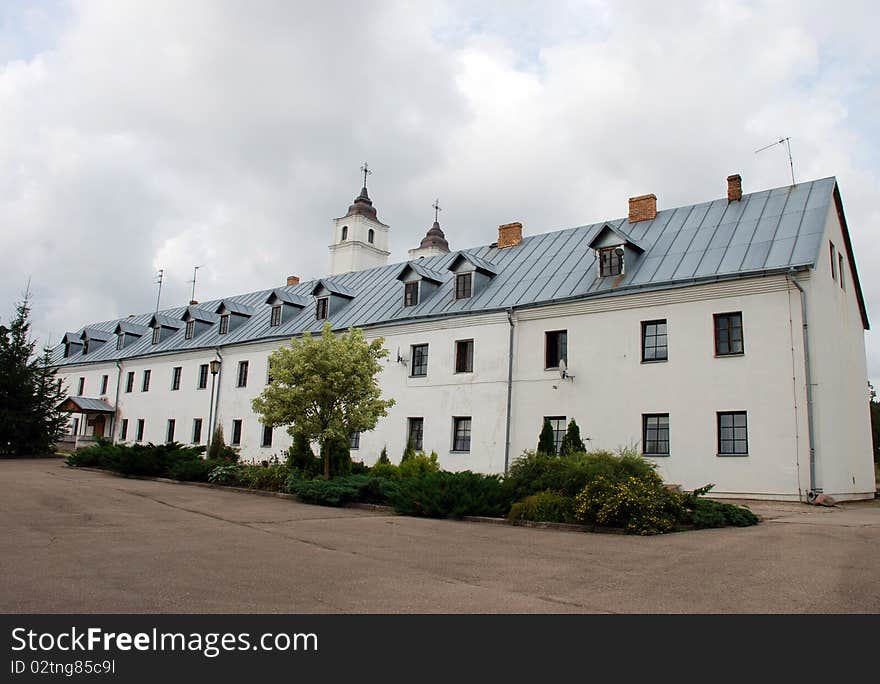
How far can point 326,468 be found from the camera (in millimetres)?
20312

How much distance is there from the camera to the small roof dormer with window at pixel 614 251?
23.7m

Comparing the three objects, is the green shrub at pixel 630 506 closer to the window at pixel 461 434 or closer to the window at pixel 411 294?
the window at pixel 461 434

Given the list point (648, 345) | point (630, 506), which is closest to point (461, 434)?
point (648, 345)

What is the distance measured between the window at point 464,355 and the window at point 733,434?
930 cm

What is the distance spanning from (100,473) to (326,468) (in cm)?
1034

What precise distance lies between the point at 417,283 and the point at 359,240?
30.4m

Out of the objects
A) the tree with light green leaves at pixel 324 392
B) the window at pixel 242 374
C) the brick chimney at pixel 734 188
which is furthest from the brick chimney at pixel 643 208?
the window at pixel 242 374

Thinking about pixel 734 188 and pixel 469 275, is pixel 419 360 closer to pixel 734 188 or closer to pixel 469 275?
pixel 469 275

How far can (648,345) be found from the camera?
2194 cm

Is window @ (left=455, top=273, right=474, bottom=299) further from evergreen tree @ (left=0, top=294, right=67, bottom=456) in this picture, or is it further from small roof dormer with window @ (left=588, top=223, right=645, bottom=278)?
evergreen tree @ (left=0, top=294, right=67, bottom=456)

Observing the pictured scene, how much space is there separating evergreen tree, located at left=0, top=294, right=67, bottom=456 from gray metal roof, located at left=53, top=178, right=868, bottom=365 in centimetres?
1047

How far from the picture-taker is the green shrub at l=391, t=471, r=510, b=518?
48.1ft
